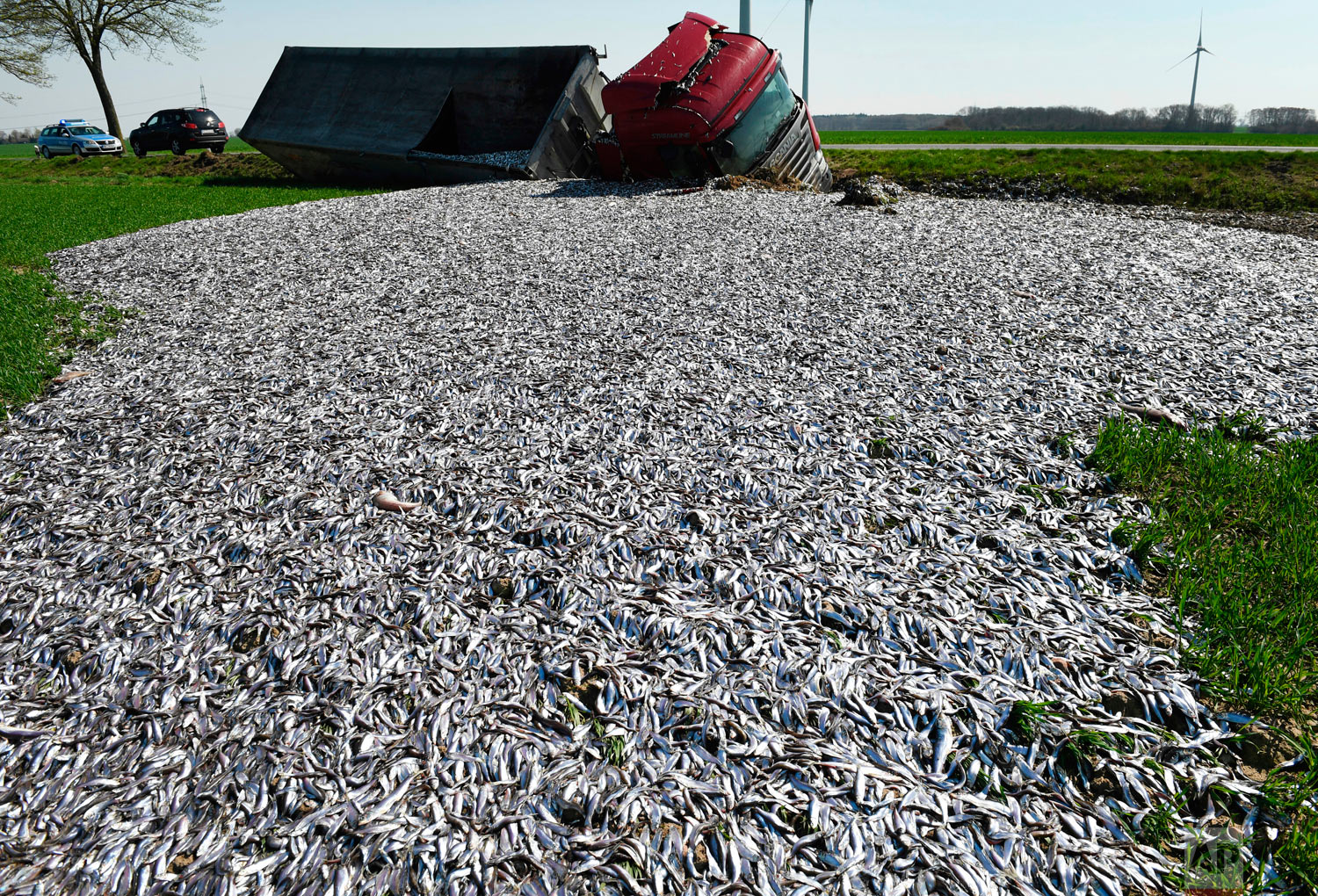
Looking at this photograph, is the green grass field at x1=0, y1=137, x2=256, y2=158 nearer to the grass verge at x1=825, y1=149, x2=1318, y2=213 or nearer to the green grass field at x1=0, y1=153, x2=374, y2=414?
the green grass field at x1=0, y1=153, x2=374, y2=414

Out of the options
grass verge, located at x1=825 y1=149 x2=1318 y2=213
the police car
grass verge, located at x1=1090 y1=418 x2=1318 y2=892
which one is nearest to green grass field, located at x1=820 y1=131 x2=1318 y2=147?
grass verge, located at x1=825 y1=149 x2=1318 y2=213

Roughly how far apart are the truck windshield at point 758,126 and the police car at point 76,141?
34.3 meters

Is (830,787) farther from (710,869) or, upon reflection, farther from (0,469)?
(0,469)

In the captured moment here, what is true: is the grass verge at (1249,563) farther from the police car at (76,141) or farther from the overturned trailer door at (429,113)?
the police car at (76,141)

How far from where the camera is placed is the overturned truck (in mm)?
14852

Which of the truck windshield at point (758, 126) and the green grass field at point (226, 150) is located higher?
the green grass field at point (226, 150)

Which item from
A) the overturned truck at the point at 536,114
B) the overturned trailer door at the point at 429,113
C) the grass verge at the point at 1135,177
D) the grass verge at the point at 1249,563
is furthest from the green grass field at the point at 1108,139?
the grass verge at the point at 1249,563

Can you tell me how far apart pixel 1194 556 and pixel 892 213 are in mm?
10620

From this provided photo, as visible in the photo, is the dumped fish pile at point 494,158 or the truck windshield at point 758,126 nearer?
the truck windshield at point 758,126

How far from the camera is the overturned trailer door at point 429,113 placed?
1794cm

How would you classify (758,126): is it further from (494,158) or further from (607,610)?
(607,610)

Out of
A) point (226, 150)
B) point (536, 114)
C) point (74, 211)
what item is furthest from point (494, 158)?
point (226, 150)

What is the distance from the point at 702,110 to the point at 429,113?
8710mm

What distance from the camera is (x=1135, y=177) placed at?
1752 cm
